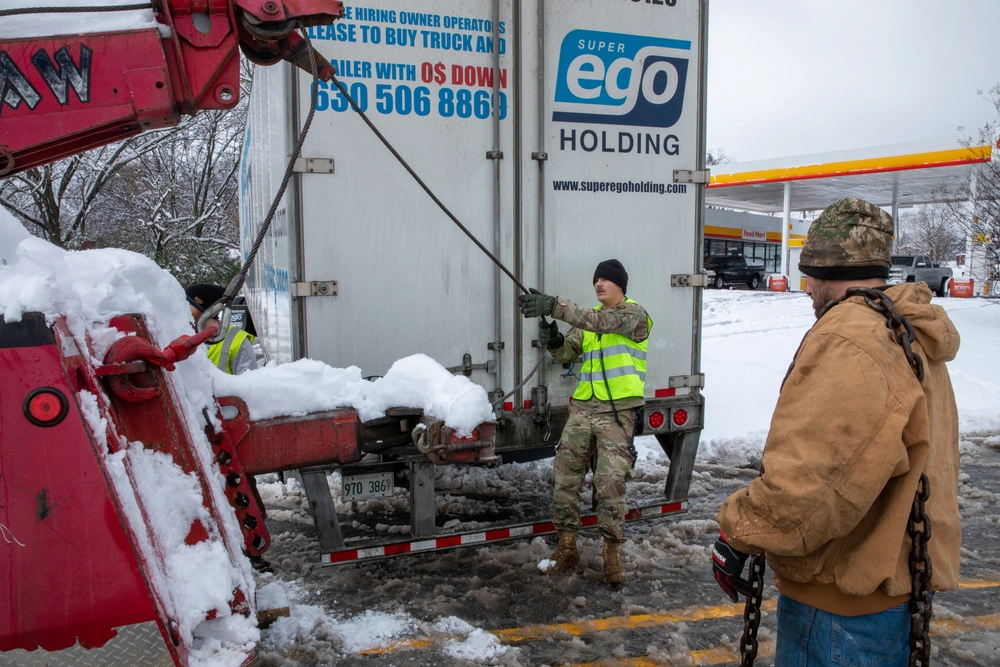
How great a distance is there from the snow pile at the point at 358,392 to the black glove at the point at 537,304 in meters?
0.87

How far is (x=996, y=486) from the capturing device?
20.3 feet

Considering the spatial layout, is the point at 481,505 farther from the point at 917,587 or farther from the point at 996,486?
the point at 996,486

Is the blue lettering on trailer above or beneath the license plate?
above

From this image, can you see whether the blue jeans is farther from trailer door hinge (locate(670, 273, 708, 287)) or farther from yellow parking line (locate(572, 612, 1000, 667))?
trailer door hinge (locate(670, 273, 708, 287))

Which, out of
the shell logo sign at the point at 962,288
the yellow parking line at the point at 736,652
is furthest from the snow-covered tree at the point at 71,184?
the shell logo sign at the point at 962,288

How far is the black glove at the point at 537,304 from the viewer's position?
3980 mm

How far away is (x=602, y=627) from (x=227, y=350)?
117 inches

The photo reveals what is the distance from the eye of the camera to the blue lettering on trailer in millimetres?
4234

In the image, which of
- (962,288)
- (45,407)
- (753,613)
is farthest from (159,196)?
(962,288)

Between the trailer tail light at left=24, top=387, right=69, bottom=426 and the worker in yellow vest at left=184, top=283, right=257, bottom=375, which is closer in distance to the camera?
the trailer tail light at left=24, top=387, right=69, bottom=426

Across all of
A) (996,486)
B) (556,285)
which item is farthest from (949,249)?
(556,285)

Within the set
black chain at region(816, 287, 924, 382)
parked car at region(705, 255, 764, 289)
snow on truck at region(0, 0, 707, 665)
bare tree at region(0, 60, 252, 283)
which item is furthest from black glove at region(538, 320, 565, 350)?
parked car at region(705, 255, 764, 289)

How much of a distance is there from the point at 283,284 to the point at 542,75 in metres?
1.94

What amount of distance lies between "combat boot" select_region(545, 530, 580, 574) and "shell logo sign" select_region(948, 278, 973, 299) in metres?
26.5
